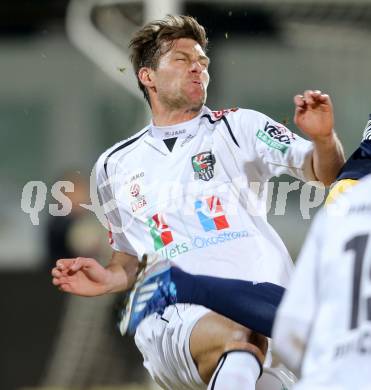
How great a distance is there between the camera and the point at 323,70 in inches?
569

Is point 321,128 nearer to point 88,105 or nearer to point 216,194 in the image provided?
point 216,194

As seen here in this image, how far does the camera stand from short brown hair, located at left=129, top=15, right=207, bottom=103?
6324 millimetres

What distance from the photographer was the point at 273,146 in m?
5.71

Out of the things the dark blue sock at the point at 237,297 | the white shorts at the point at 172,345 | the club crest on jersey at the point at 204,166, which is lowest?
the white shorts at the point at 172,345

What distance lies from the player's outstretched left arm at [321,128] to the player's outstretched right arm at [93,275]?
1.31m

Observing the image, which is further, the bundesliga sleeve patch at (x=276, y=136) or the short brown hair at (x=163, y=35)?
the short brown hair at (x=163, y=35)

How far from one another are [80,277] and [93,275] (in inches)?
3.5

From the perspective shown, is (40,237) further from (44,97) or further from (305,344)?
(305,344)

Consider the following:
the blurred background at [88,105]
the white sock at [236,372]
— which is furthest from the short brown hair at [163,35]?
the blurred background at [88,105]

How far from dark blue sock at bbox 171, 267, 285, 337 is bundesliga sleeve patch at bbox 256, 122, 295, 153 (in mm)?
667

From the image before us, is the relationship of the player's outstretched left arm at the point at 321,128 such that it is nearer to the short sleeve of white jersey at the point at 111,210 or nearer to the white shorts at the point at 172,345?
the white shorts at the point at 172,345

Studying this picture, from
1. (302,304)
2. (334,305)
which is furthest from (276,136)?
(334,305)

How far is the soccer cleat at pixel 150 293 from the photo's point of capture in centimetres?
600

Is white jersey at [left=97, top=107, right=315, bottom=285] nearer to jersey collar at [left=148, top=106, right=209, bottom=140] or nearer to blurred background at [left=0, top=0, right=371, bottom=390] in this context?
jersey collar at [left=148, top=106, right=209, bottom=140]
